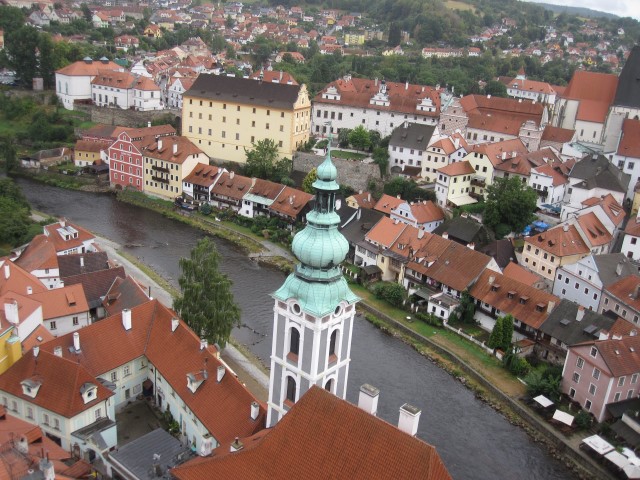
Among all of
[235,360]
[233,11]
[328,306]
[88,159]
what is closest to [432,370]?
[235,360]

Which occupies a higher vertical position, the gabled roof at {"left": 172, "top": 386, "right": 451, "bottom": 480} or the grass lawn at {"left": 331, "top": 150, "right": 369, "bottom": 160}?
the gabled roof at {"left": 172, "top": 386, "right": 451, "bottom": 480}

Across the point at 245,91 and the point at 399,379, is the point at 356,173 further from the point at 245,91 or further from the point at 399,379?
the point at 399,379

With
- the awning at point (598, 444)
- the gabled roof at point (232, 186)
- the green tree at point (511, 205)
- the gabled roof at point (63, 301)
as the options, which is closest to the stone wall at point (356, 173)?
the gabled roof at point (232, 186)

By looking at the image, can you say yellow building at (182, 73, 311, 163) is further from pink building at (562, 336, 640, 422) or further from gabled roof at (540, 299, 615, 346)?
pink building at (562, 336, 640, 422)

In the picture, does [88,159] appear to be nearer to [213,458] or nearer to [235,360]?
[235,360]

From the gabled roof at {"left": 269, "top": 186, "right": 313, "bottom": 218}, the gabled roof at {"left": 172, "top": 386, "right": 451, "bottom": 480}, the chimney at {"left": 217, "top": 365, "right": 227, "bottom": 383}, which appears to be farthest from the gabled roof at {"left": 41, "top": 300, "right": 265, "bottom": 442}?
the gabled roof at {"left": 269, "top": 186, "right": 313, "bottom": 218}
